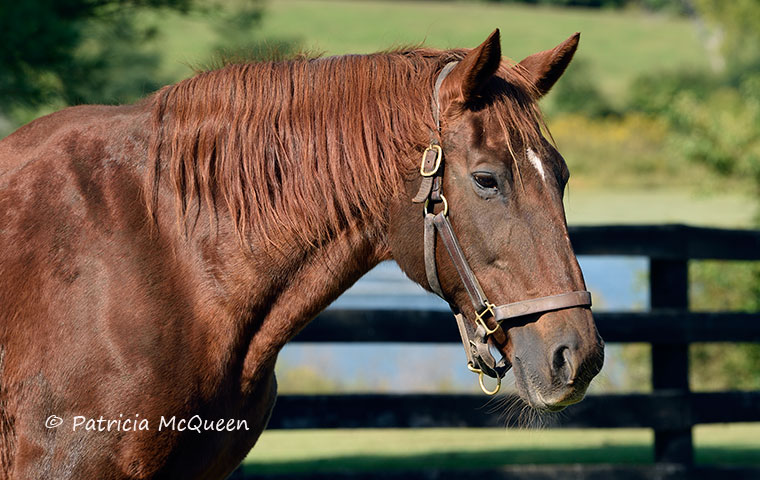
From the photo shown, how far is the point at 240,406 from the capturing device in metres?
2.36

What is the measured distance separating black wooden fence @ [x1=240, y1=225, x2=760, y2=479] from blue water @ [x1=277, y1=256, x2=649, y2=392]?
2.44 meters

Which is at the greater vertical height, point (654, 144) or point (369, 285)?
point (369, 285)

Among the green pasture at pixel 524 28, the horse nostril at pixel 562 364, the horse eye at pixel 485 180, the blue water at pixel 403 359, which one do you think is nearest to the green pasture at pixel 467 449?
the blue water at pixel 403 359

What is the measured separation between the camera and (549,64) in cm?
249

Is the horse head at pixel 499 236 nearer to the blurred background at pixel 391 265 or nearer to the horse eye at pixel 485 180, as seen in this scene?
the horse eye at pixel 485 180

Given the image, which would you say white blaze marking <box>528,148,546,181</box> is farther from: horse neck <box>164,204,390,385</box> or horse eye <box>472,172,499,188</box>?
horse neck <box>164,204,390,385</box>

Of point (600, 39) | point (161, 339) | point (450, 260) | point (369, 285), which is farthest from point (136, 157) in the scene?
point (600, 39)

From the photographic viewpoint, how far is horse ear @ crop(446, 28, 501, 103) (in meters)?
2.19

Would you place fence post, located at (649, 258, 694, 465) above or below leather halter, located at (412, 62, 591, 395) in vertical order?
below

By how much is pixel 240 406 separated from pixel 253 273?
1.32ft

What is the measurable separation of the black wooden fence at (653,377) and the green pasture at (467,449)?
784 millimetres

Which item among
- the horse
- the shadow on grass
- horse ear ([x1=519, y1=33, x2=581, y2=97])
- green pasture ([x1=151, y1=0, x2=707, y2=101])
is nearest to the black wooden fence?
the shadow on grass

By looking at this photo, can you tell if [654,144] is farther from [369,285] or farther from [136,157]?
[136,157]

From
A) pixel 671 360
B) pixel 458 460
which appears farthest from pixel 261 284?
pixel 458 460
